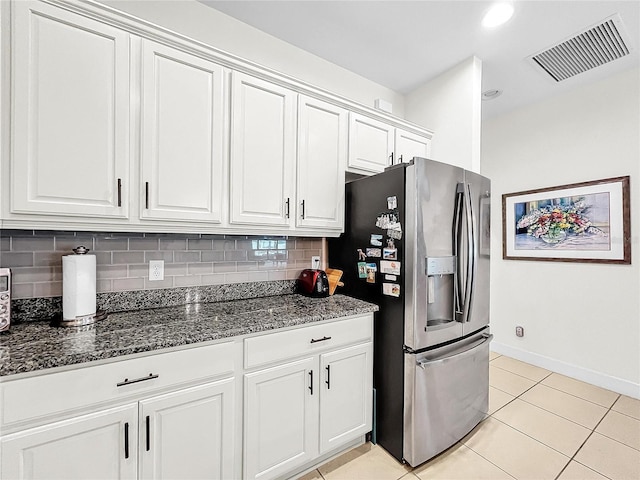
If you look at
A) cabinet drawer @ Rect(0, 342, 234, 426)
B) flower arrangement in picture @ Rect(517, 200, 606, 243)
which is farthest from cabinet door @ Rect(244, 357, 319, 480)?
flower arrangement in picture @ Rect(517, 200, 606, 243)

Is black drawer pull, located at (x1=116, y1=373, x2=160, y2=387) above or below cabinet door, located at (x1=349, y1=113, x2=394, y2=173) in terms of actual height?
below

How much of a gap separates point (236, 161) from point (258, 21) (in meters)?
1.22

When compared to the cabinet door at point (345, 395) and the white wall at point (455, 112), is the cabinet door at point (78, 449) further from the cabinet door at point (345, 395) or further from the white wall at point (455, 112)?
the white wall at point (455, 112)

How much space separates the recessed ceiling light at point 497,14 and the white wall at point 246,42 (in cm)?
108

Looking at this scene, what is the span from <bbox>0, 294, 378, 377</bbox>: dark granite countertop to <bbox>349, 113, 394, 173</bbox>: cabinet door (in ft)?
3.57

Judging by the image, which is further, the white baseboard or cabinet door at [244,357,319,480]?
the white baseboard

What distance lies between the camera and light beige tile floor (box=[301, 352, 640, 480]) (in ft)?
5.56

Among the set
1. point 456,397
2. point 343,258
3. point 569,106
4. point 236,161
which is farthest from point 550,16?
point 456,397

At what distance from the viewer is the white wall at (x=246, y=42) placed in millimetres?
1871

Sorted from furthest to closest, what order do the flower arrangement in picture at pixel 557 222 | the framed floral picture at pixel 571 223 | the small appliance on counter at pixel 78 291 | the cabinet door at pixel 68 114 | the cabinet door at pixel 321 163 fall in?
the flower arrangement in picture at pixel 557 222 → the framed floral picture at pixel 571 223 → the cabinet door at pixel 321 163 → the small appliance on counter at pixel 78 291 → the cabinet door at pixel 68 114

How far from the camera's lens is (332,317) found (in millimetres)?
1690

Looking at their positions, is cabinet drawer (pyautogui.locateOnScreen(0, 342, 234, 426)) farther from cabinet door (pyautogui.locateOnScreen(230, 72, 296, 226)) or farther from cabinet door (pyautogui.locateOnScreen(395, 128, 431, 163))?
cabinet door (pyautogui.locateOnScreen(395, 128, 431, 163))

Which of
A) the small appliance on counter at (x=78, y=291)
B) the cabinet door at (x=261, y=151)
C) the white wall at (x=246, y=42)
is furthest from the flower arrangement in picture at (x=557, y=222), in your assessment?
the small appliance on counter at (x=78, y=291)

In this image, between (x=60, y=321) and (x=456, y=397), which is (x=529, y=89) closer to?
(x=456, y=397)
